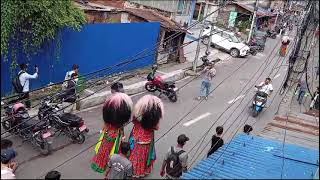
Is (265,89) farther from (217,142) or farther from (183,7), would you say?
(183,7)

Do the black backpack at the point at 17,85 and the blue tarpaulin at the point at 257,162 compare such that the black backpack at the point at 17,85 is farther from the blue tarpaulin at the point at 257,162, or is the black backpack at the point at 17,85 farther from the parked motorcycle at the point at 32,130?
the blue tarpaulin at the point at 257,162

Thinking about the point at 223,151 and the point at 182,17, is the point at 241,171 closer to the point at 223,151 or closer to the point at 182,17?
the point at 223,151

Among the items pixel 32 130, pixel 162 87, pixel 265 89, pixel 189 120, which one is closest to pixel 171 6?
pixel 162 87

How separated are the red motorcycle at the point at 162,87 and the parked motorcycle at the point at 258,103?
2839 millimetres

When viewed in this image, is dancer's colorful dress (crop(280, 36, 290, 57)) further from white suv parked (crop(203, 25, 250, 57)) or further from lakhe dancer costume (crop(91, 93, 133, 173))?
lakhe dancer costume (crop(91, 93, 133, 173))

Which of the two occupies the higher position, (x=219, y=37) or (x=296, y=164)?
(x=296, y=164)

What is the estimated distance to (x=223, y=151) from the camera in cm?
690

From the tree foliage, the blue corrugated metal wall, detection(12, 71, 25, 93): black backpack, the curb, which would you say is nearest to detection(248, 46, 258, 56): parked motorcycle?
the curb

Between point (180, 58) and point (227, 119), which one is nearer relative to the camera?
point (227, 119)

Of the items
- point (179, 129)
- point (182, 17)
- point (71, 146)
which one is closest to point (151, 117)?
point (71, 146)

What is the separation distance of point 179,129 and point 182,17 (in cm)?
1899

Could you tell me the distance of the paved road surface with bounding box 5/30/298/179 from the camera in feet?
30.2

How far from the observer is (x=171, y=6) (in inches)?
1134

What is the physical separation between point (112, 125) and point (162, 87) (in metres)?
7.09
